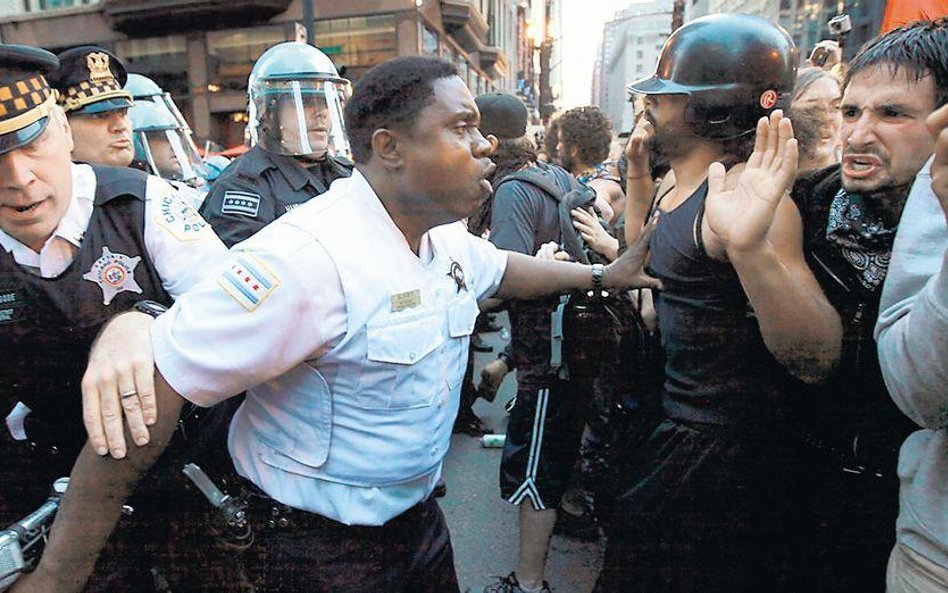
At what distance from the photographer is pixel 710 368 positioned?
1739 millimetres

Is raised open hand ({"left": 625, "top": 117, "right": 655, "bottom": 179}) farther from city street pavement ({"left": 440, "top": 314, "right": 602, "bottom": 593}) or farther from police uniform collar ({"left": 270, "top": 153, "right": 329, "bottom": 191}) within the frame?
city street pavement ({"left": 440, "top": 314, "right": 602, "bottom": 593})

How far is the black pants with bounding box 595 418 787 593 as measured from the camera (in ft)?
5.61

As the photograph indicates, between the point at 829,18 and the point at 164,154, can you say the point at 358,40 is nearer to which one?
the point at 829,18

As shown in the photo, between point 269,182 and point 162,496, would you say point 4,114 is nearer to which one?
point 162,496

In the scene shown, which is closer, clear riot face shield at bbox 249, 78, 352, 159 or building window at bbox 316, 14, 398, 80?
clear riot face shield at bbox 249, 78, 352, 159

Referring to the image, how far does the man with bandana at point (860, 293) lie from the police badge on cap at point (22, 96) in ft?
6.48

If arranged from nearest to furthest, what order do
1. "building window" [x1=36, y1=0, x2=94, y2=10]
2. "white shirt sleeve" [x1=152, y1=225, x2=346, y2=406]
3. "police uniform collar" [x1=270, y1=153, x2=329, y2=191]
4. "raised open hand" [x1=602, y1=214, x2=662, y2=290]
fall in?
"white shirt sleeve" [x1=152, y1=225, x2=346, y2=406] < "raised open hand" [x1=602, y1=214, x2=662, y2=290] < "police uniform collar" [x1=270, y1=153, x2=329, y2=191] < "building window" [x1=36, y1=0, x2=94, y2=10]

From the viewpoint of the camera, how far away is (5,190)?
1.47 meters

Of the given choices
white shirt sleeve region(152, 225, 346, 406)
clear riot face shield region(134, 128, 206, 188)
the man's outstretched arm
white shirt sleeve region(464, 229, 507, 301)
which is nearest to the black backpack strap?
white shirt sleeve region(464, 229, 507, 301)

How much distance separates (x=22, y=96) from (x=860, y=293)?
2.13 meters

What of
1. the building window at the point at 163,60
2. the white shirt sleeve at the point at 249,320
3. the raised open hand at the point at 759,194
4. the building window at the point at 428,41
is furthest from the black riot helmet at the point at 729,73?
the building window at the point at 163,60

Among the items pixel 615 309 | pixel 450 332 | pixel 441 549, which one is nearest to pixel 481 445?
pixel 615 309

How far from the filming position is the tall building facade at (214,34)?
51.6ft

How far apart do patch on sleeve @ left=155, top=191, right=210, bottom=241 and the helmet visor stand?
2.63 metres
